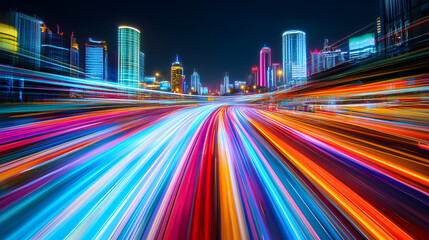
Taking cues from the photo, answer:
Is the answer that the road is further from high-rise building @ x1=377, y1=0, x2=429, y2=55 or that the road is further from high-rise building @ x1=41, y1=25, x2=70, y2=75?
high-rise building @ x1=41, y1=25, x2=70, y2=75

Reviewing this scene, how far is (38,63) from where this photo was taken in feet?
50.8

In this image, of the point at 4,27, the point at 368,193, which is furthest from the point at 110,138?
the point at 4,27

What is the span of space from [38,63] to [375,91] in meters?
27.7

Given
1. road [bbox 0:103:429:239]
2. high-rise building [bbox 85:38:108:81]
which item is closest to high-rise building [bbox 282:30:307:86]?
high-rise building [bbox 85:38:108:81]

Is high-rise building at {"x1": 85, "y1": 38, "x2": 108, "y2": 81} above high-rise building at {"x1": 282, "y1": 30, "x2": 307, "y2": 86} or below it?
below

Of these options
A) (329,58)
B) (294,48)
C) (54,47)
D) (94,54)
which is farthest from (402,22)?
(294,48)

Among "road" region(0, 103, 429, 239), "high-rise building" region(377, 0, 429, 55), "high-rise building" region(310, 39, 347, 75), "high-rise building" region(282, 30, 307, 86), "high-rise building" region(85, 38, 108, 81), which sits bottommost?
"road" region(0, 103, 429, 239)

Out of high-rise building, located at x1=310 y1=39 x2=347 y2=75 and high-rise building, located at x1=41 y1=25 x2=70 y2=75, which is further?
high-rise building, located at x1=41 y1=25 x2=70 y2=75

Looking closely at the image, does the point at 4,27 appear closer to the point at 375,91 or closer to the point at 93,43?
the point at 375,91

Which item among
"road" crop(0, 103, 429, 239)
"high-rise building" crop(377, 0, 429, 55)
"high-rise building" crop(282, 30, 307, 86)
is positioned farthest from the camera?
"high-rise building" crop(282, 30, 307, 86)

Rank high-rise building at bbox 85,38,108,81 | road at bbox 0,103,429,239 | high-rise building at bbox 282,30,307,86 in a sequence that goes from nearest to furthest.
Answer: road at bbox 0,103,429,239, high-rise building at bbox 85,38,108,81, high-rise building at bbox 282,30,307,86

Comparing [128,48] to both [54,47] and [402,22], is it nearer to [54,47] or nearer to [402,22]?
[54,47]

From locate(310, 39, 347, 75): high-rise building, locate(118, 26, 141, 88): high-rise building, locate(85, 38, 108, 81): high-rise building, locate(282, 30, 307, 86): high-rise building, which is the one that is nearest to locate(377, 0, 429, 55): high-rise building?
locate(310, 39, 347, 75): high-rise building

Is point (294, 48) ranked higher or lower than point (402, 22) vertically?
higher
